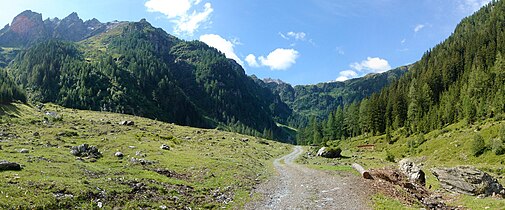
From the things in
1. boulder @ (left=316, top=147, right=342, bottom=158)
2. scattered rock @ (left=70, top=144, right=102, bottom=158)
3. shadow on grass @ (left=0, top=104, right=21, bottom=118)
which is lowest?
shadow on grass @ (left=0, top=104, right=21, bottom=118)

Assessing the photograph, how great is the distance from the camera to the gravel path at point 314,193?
2720cm

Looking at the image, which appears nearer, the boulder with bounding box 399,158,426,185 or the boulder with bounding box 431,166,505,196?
the boulder with bounding box 431,166,505,196

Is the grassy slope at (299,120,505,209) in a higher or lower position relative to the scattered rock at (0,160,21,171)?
higher

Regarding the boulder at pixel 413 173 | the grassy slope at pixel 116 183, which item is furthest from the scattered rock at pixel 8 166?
the boulder at pixel 413 173

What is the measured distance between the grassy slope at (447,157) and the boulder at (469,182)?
1799 millimetres

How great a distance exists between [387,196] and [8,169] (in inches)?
1344

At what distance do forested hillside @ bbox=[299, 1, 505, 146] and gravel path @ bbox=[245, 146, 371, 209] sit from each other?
7908 centimetres

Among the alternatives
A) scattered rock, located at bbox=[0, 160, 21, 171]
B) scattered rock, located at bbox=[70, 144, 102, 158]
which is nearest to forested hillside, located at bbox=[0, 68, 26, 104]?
scattered rock, located at bbox=[70, 144, 102, 158]

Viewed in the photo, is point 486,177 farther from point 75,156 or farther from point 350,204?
point 75,156

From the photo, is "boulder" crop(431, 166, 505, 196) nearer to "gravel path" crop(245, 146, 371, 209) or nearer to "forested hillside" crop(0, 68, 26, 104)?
"gravel path" crop(245, 146, 371, 209)

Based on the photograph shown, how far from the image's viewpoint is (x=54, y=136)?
2518 inches

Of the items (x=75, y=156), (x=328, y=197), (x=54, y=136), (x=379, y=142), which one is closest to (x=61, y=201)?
(x=328, y=197)

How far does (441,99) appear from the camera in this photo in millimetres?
136625

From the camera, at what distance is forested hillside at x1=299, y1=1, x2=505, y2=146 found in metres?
112
